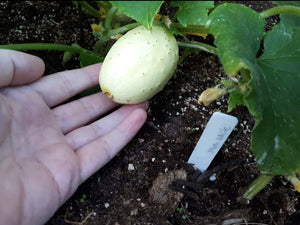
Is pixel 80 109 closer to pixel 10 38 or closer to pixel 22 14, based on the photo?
pixel 10 38

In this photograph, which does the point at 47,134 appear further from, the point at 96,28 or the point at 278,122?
the point at 278,122

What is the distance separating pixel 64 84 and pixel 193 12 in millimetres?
482

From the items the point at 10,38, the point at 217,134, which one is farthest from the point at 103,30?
the point at 217,134

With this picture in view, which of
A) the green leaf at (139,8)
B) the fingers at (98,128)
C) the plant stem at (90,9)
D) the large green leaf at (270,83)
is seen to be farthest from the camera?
the plant stem at (90,9)

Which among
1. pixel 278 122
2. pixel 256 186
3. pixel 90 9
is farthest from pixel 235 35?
pixel 90 9

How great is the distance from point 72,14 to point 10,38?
0.28m

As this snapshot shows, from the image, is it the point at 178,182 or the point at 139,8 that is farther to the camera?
the point at 178,182

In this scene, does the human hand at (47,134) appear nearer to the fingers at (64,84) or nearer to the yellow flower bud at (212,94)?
the fingers at (64,84)

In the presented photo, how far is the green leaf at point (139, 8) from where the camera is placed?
84 centimetres

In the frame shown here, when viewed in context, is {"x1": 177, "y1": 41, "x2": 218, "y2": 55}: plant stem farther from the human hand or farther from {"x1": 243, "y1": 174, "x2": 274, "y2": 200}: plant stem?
{"x1": 243, "y1": 174, "x2": 274, "y2": 200}: plant stem

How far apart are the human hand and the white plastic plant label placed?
20 centimetres

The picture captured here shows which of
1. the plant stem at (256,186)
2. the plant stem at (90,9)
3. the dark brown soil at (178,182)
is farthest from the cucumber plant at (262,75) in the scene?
the plant stem at (90,9)

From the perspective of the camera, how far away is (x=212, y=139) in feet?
3.77

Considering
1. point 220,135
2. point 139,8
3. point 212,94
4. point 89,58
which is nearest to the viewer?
point 139,8
